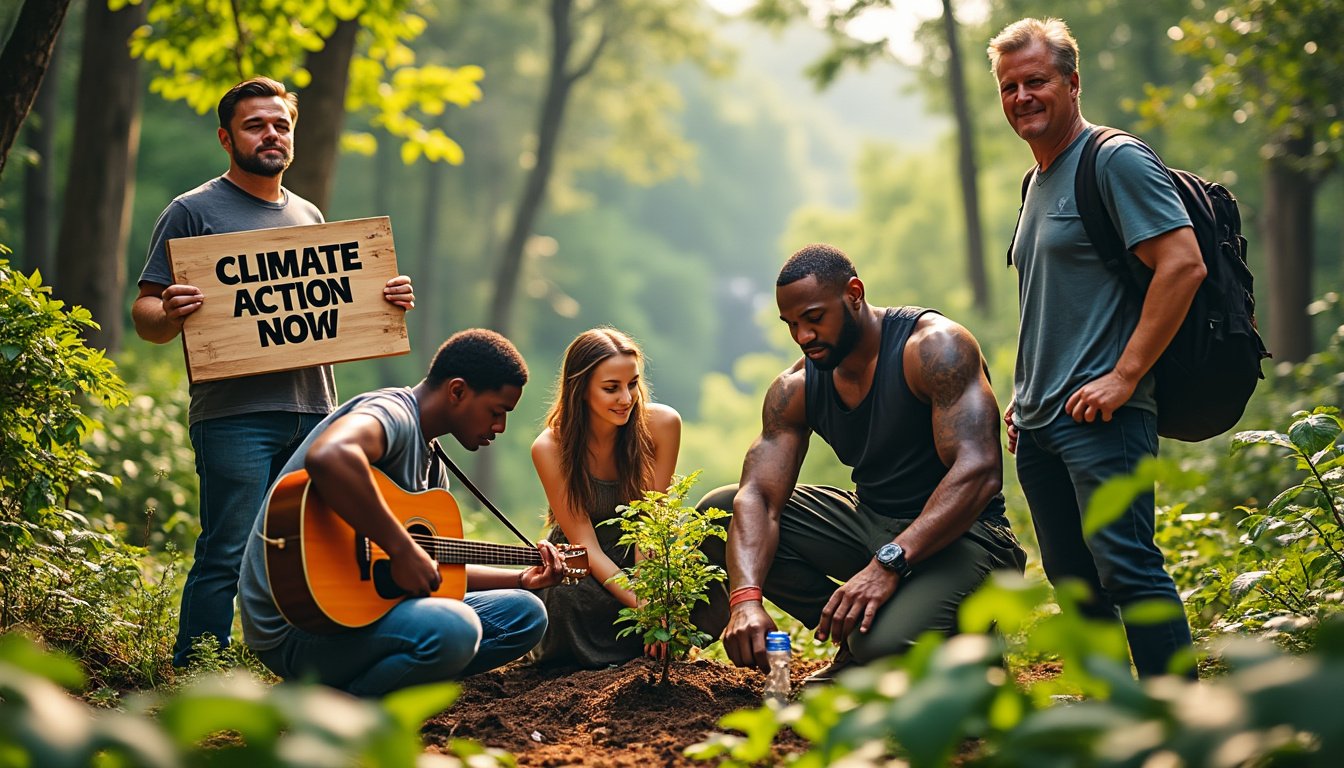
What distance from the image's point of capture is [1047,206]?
4137mm

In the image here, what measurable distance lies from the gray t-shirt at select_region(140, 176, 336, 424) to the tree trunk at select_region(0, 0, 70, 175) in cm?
77

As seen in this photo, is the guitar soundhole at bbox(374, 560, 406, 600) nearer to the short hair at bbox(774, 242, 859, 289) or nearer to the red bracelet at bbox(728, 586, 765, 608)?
the red bracelet at bbox(728, 586, 765, 608)

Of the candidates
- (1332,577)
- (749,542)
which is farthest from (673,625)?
(1332,577)

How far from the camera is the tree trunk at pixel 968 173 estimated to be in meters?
19.5

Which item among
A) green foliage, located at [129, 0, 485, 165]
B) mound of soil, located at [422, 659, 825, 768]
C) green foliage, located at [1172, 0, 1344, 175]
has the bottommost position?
mound of soil, located at [422, 659, 825, 768]

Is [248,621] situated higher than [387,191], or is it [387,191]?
[387,191]

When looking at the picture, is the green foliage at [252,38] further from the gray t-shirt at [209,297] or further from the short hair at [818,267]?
the short hair at [818,267]

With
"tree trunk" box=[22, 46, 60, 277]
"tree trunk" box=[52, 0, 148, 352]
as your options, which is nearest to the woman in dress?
"tree trunk" box=[52, 0, 148, 352]

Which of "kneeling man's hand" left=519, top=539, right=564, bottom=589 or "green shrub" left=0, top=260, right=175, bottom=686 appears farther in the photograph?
"kneeling man's hand" left=519, top=539, right=564, bottom=589

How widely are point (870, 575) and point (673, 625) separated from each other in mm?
749

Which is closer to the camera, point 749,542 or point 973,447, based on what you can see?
point 973,447

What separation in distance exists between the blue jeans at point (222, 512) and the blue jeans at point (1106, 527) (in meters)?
2.85

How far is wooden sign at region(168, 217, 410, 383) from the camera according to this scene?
15.3ft

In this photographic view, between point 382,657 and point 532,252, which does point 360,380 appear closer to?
point 532,252
